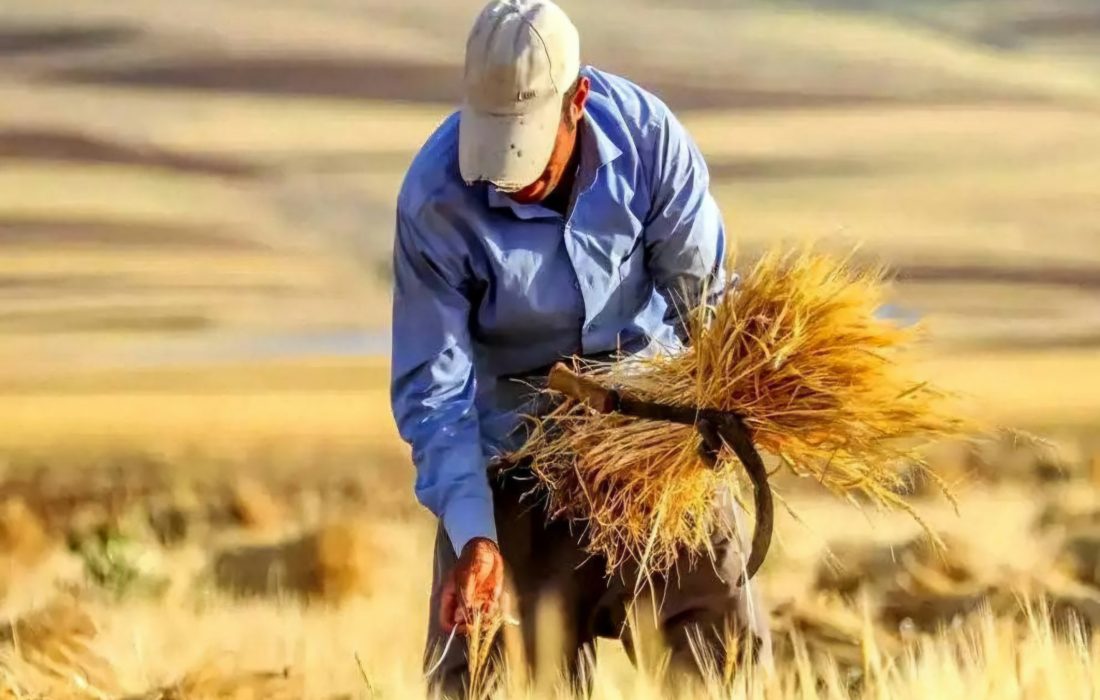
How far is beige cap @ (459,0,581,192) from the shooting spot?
3494mm

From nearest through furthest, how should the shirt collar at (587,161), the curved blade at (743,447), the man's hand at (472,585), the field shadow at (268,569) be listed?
the curved blade at (743,447) → the man's hand at (472,585) → the shirt collar at (587,161) → the field shadow at (268,569)

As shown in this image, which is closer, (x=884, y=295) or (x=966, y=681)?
(x=884, y=295)

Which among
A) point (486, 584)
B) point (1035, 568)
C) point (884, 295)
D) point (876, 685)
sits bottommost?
point (1035, 568)

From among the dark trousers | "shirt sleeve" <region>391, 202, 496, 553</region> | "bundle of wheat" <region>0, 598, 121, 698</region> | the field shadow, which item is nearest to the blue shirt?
"shirt sleeve" <region>391, 202, 496, 553</region>

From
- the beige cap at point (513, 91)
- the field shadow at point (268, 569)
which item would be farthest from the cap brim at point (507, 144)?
the field shadow at point (268, 569)

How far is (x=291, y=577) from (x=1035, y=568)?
288cm

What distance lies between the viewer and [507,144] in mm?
3504

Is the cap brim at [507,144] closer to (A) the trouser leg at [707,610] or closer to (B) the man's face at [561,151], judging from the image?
(B) the man's face at [561,151]

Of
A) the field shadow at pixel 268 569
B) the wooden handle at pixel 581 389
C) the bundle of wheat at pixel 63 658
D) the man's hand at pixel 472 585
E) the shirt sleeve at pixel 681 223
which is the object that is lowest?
the field shadow at pixel 268 569

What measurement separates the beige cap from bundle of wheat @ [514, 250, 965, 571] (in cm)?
45

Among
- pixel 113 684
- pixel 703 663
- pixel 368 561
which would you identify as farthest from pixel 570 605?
pixel 368 561

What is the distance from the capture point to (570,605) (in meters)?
4.00

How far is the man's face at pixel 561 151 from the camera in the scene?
143 inches

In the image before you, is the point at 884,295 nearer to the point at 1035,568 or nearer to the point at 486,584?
the point at 486,584
